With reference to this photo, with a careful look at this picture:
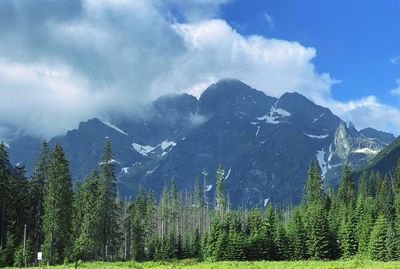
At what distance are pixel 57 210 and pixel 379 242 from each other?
50.8 metres

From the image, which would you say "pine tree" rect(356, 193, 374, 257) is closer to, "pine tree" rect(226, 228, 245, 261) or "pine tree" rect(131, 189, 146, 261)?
"pine tree" rect(226, 228, 245, 261)

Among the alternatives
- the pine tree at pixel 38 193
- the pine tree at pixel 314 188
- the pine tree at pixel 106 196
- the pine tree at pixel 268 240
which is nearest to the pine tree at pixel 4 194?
the pine tree at pixel 38 193

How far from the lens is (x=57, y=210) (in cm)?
7550

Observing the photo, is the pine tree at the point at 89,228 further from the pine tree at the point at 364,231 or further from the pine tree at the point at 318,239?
the pine tree at the point at 364,231

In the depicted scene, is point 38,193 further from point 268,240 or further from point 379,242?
point 379,242

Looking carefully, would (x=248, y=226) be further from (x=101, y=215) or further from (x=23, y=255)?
(x=23, y=255)

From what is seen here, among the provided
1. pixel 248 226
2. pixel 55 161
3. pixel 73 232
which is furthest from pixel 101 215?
pixel 248 226

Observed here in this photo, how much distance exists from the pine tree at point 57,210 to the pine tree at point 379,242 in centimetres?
4823

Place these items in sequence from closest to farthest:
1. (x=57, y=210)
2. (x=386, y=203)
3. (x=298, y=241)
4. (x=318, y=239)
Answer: (x=57, y=210) → (x=318, y=239) → (x=298, y=241) → (x=386, y=203)

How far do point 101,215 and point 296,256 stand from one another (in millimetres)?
35346

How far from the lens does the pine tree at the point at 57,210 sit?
246ft

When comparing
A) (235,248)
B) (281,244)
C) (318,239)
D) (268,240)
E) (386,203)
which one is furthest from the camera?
(386,203)

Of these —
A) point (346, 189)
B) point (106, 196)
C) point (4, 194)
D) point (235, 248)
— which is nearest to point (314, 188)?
point (346, 189)

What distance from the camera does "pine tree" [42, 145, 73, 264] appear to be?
2953 inches
